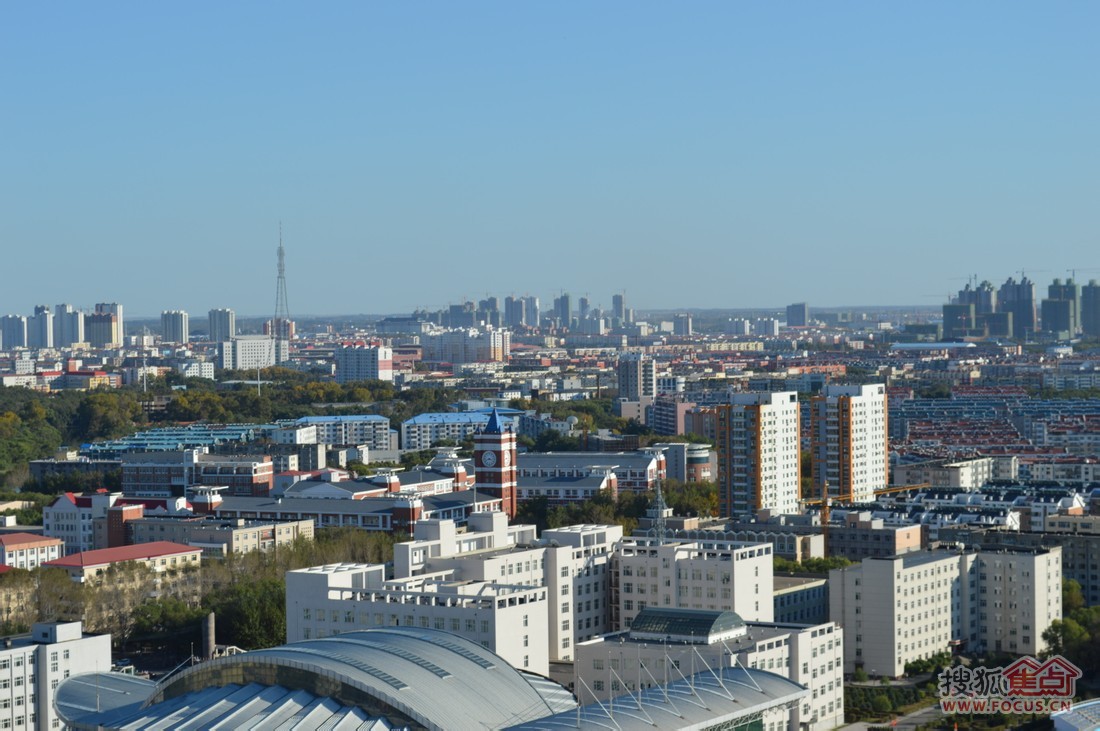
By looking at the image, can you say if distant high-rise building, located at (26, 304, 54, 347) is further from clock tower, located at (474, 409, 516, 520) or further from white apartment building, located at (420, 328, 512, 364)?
clock tower, located at (474, 409, 516, 520)

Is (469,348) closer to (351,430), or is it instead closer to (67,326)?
(67,326)

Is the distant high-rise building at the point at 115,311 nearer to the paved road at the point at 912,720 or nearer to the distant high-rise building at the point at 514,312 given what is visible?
the distant high-rise building at the point at 514,312

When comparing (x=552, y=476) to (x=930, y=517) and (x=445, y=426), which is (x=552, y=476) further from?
(x=445, y=426)

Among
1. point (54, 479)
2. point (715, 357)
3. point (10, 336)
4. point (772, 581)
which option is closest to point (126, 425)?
point (54, 479)

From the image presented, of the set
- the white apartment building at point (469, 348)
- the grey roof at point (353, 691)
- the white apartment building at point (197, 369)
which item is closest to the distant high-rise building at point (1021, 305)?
the white apartment building at point (469, 348)

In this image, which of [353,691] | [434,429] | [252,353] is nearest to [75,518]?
[353,691]

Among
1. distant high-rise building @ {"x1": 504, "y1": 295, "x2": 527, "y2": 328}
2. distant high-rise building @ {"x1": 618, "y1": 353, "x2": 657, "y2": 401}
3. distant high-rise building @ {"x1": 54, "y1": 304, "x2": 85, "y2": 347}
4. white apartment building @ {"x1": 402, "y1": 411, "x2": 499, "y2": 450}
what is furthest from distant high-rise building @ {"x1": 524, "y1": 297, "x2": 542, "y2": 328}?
white apartment building @ {"x1": 402, "y1": 411, "x2": 499, "y2": 450}
